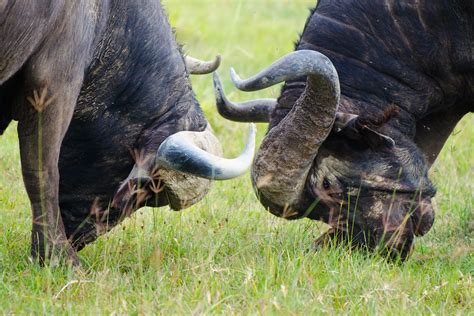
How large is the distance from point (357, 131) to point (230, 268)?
3.81 feet

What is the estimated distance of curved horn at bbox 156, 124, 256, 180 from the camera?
6.05m

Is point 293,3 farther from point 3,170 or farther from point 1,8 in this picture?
point 1,8

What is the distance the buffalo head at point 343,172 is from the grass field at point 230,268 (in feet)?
0.69

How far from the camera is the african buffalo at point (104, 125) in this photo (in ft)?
19.9

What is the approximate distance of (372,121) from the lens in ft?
22.3

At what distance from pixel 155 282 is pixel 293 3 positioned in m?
13.9

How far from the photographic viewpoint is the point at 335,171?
681 centimetres

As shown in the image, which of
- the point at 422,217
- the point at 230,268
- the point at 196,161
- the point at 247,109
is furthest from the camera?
the point at 247,109

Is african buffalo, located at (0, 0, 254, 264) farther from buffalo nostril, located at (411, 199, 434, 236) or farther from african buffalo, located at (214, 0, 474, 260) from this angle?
buffalo nostril, located at (411, 199, 434, 236)

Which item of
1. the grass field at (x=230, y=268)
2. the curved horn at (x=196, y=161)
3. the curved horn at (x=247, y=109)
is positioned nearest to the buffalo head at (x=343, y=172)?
the grass field at (x=230, y=268)

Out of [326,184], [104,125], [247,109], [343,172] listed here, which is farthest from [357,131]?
[104,125]

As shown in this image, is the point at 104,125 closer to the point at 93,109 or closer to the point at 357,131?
the point at 93,109

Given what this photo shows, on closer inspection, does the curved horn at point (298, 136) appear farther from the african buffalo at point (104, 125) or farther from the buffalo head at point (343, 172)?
the african buffalo at point (104, 125)

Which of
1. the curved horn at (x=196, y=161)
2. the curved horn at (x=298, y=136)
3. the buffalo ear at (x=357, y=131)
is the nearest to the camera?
the curved horn at (x=196, y=161)
